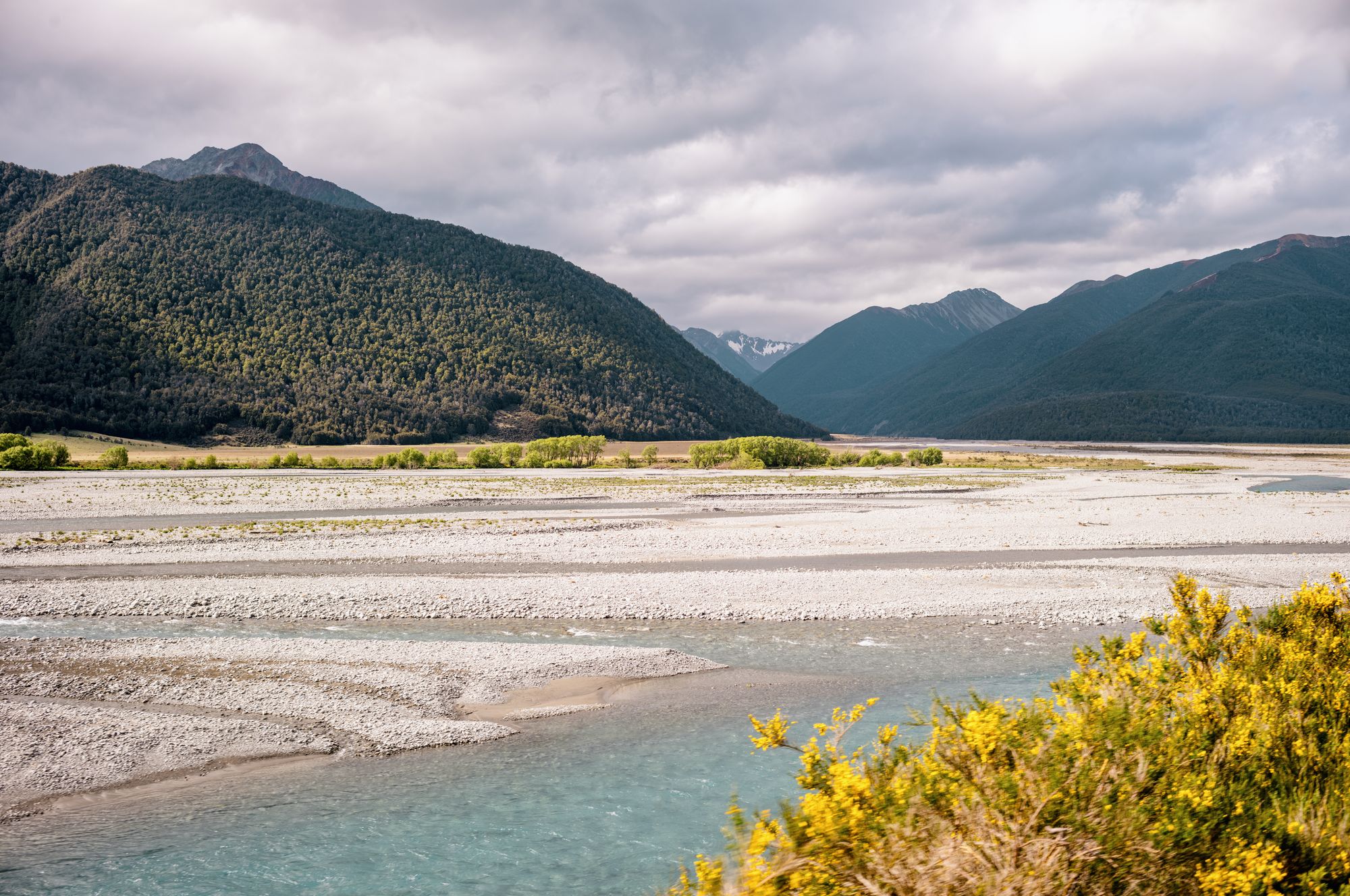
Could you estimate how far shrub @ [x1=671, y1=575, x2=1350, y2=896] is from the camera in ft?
13.7

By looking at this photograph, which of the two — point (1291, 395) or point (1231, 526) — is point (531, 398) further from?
point (1291, 395)

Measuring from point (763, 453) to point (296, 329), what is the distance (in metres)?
97.0

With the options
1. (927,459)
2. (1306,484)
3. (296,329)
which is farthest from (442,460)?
(1306,484)

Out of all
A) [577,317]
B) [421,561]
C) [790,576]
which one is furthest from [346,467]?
[577,317]

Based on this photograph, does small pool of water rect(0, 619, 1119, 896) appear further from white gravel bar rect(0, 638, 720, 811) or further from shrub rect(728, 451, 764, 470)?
shrub rect(728, 451, 764, 470)

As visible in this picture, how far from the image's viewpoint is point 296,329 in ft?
482

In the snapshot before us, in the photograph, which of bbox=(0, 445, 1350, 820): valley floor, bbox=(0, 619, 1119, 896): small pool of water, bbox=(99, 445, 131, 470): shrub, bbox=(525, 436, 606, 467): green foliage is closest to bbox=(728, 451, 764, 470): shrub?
bbox=(525, 436, 606, 467): green foliage

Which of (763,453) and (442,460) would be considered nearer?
(763,453)

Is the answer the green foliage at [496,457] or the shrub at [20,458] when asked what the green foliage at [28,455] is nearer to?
the shrub at [20,458]

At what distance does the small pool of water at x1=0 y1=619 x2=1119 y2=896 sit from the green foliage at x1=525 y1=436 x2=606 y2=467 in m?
78.7

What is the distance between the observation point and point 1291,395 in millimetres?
199000

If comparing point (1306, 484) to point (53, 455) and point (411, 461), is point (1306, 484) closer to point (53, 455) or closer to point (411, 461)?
point (411, 461)

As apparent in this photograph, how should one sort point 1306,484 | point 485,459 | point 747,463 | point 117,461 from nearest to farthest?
1. point 1306,484
2. point 117,461
3. point 747,463
4. point 485,459

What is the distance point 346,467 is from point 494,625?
73744mm
